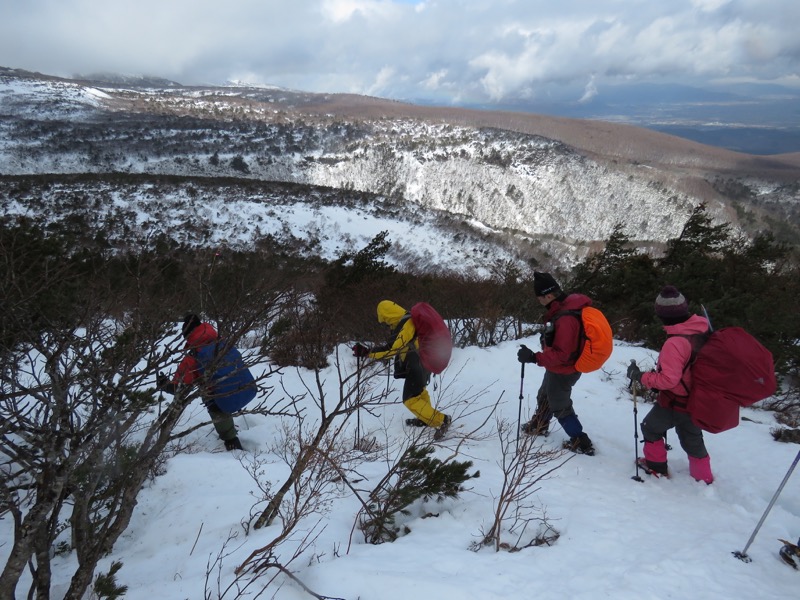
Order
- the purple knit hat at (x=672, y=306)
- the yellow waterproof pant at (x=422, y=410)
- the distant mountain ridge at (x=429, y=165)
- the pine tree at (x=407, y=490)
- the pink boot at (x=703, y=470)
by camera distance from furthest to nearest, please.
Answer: the distant mountain ridge at (x=429, y=165), the yellow waterproof pant at (x=422, y=410), the pink boot at (x=703, y=470), the purple knit hat at (x=672, y=306), the pine tree at (x=407, y=490)

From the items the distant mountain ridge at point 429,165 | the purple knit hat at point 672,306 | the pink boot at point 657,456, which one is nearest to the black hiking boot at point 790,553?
the pink boot at point 657,456

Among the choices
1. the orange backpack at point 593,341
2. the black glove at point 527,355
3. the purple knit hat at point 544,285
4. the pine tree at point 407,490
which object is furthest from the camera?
the black glove at point 527,355

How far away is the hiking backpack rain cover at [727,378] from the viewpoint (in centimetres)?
274

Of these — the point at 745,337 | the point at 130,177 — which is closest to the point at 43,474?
the point at 745,337

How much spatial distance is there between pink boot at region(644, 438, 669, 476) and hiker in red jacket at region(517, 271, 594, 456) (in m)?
0.52

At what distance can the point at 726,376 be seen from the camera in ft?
9.30

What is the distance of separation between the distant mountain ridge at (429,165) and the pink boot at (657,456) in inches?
1768

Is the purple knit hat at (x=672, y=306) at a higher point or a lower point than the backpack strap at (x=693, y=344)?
higher

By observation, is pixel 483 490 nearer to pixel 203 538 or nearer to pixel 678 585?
pixel 678 585

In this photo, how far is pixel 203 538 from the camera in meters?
2.79

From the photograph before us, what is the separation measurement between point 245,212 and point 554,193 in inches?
2330

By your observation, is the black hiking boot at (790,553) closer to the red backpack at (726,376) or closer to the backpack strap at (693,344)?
the red backpack at (726,376)

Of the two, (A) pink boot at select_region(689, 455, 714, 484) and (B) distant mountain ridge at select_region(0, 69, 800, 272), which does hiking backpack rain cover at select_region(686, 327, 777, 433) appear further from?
(B) distant mountain ridge at select_region(0, 69, 800, 272)

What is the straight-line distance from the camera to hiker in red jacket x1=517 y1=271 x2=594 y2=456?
11.6 feet
